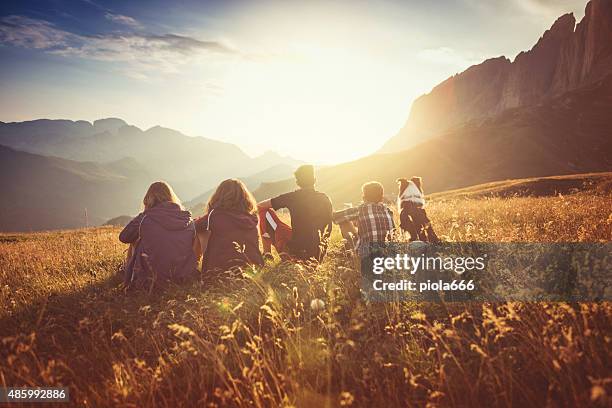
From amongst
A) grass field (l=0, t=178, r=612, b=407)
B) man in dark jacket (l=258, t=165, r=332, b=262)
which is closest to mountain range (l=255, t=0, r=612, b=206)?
man in dark jacket (l=258, t=165, r=332, b=262)

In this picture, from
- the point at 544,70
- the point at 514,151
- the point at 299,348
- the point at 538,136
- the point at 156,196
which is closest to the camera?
the point at 299,348

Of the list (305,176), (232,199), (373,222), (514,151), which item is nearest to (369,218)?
(373,222)

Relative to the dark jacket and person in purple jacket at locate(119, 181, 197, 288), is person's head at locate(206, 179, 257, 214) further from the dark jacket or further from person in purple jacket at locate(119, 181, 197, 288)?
person in purple jacket at locate(119, 181, 197, 288)

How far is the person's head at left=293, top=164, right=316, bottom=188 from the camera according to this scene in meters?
7.11

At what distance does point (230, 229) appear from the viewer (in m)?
6.22

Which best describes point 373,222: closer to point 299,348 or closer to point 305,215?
point 305,215

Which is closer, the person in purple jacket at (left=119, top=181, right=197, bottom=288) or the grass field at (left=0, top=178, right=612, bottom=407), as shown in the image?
the grass field at (left=0, top=178, right=612, bottom=407)

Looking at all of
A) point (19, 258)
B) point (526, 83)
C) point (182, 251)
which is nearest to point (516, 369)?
point (182, 251)

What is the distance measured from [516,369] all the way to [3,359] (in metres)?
4.92

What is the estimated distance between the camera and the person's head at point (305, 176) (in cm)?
711

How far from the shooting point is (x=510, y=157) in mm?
89750

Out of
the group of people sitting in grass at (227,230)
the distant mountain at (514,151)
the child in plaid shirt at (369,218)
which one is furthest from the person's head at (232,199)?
the distant mountain at (514,151)

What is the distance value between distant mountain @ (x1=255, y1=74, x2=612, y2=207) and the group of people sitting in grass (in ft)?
251

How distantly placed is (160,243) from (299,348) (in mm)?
3681
